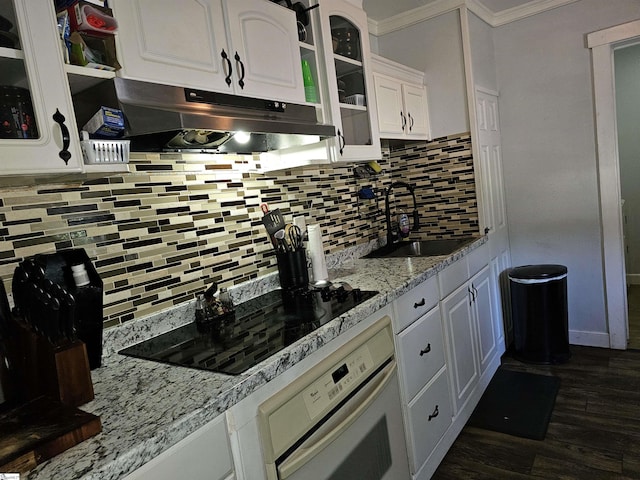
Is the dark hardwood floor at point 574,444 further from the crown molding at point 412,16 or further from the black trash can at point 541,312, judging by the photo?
the crown molding at point 412,16

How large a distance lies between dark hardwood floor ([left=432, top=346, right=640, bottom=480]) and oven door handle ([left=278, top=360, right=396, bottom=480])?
29.1 inches

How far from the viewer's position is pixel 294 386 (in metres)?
1.15

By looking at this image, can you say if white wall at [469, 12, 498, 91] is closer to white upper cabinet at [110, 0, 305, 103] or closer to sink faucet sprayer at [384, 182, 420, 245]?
sink faucet sprayer at [384, 182, 420, 245]

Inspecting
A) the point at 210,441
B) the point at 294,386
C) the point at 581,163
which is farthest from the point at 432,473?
the point at 581,163

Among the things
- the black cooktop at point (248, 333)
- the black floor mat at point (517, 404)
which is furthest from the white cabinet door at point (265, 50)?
the black floor mat at point (517, 404)

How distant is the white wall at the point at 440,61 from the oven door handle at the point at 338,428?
1.77m

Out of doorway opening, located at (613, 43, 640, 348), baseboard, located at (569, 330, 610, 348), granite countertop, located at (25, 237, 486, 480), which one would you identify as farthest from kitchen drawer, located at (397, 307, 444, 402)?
doorway opening, located at (613, 43, 640, 348)

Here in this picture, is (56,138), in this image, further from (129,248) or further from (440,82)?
(440,82)

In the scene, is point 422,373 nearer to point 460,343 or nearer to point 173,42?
point 460,343

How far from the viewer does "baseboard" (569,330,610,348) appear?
293 cm

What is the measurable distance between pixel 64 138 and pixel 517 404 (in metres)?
2.46

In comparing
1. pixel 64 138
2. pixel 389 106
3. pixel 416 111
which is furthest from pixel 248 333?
pixel 416 111

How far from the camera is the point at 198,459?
2.91 ft

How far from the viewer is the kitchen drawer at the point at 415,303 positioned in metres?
1.69
